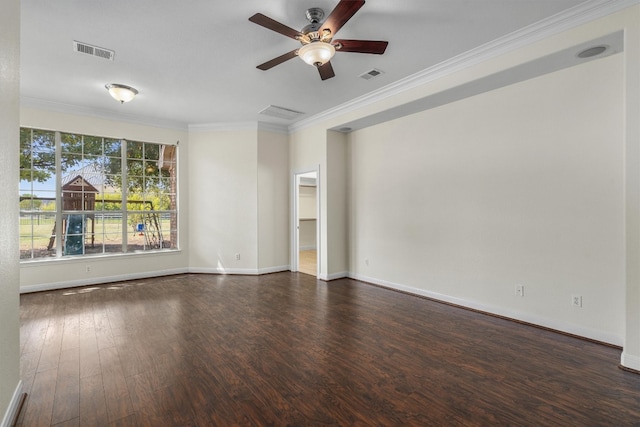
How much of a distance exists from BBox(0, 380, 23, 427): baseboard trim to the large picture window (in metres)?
3.84

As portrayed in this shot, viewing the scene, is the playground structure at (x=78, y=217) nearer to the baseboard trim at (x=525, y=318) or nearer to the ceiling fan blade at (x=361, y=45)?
the ceiling fan blade at (x=361, y=45)

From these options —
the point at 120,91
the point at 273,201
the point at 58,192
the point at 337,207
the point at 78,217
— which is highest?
the point at 120,91

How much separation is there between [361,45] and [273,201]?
13.2 feet

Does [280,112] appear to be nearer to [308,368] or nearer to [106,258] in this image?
[106,258]

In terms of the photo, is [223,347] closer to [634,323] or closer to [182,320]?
[182,320]

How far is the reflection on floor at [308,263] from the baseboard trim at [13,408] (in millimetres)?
4461

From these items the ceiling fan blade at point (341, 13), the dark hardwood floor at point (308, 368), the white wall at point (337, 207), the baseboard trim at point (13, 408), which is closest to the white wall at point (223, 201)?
the white wall at point (337, 207)

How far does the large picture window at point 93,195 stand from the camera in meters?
4.89

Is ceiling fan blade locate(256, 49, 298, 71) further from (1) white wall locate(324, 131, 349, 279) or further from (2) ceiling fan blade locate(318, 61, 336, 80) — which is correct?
(1) white wall locate(324, 131, 349, 279)

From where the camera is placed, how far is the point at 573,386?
2.22 m

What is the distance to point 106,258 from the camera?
539cm

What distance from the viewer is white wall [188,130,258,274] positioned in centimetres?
612

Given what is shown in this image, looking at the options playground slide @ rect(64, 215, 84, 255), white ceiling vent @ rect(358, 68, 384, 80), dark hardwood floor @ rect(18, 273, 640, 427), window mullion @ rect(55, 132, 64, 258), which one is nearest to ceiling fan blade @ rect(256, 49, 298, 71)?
white ceiling vent @ rect(358, 68, 384, 80)

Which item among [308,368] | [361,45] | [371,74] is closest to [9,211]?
[308,368]
